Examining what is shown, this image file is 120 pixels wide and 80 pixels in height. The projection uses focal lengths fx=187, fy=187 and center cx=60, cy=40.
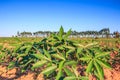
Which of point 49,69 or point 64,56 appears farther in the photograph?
point 64,56

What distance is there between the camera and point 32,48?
6.33ft

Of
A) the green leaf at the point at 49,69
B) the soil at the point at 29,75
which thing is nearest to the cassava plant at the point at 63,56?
the green leaf at the point at 49,69

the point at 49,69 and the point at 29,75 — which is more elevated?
the point at 49,69

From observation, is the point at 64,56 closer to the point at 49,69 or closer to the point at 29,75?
the point at 49,69

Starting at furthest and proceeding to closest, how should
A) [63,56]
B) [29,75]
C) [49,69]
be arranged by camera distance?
[29,75], [63,56], [49,69]

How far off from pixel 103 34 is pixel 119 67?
324ft

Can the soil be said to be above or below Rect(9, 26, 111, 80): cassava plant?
below

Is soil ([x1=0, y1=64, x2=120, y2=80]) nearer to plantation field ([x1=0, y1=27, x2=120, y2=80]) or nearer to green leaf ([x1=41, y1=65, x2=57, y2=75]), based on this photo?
plantation field ([x1=0, y1=27, x2=120, y2=80])

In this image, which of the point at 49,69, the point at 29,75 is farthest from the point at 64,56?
the point at 29,75

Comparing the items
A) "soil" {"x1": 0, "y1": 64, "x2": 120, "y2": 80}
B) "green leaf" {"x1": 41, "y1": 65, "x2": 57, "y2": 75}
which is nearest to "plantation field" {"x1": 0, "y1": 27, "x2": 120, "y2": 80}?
"green leaf" {"x1": 41, "y1": 65, "x2": 57, "y2": 75}

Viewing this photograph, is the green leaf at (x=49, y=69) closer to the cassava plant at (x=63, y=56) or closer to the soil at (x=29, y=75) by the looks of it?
the cassava plant at (x=63, y=56)

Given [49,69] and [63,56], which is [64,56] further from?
[49,69]

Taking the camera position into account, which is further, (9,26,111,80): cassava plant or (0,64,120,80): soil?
(0,64,120,80): soil

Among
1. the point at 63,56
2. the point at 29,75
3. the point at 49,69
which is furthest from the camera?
the point at 29,75
